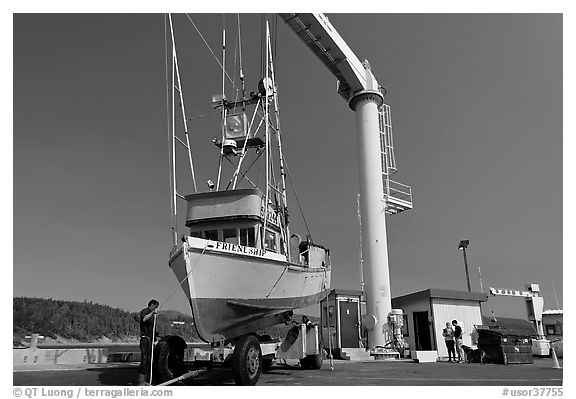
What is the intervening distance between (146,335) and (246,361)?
2.11 meters

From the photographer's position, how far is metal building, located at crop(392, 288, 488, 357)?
19688 mm

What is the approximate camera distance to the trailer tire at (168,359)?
29.8 ft

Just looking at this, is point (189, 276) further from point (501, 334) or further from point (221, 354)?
point (501, 334)

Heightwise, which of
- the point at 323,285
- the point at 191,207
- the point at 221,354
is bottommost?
the point at 221,354

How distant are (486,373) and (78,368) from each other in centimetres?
1220

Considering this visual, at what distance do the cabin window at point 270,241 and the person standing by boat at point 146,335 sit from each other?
3.62m

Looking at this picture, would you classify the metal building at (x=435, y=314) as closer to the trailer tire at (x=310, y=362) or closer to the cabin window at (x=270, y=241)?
the trailer tire at (x=310, y=362)

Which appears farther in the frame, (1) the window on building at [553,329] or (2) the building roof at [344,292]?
(1) the window on building at [553,329]

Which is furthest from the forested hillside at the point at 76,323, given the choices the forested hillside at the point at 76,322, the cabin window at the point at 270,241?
the cabin window at the point at 270,241

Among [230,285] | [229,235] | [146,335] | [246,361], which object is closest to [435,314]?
[229,235]

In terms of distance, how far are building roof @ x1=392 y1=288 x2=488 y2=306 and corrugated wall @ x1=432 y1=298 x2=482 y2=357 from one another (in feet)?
0.75

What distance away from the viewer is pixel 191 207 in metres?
11.5

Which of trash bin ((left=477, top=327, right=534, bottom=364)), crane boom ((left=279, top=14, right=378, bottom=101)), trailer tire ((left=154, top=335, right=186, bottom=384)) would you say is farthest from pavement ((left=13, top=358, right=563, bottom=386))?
crane boom ((left=279, top=14, right=378, bottom=101))
